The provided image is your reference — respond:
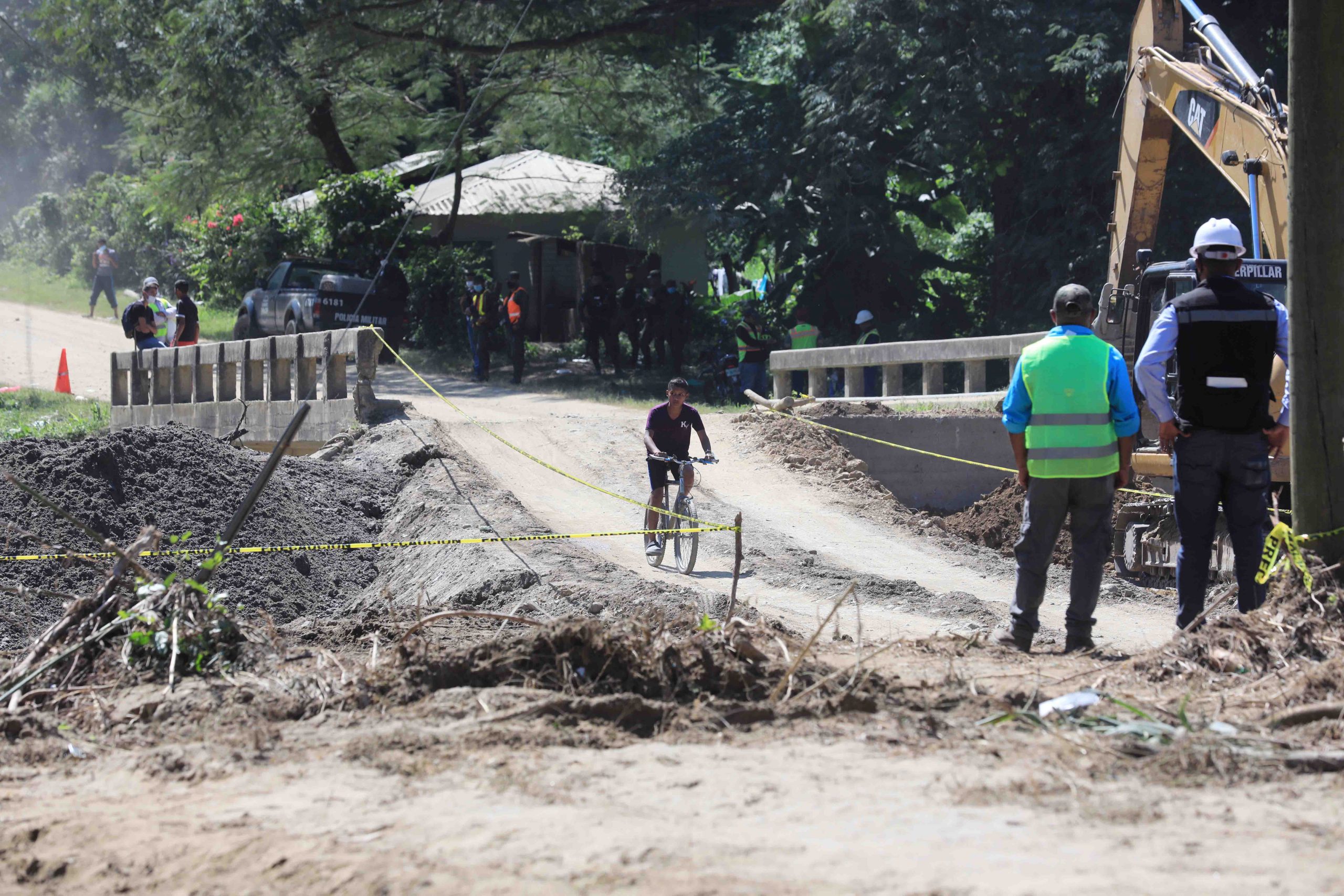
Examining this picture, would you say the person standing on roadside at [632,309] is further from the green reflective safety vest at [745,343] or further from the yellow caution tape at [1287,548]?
the yellow caution tape at [1287,548]

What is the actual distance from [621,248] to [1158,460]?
65.6ft

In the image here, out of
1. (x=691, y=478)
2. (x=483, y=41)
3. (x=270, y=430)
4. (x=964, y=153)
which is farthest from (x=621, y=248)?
(x=691, y=478)

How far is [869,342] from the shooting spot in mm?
22328

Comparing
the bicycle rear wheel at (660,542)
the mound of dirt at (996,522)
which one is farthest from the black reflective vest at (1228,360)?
the mound of dirt at (996,522)

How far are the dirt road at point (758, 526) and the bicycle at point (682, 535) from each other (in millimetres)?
141

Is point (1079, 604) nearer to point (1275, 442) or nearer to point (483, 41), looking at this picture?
point (1275, 442)

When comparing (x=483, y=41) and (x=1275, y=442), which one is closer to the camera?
(x=1275, y=442)

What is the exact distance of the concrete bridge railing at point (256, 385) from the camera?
623 inches

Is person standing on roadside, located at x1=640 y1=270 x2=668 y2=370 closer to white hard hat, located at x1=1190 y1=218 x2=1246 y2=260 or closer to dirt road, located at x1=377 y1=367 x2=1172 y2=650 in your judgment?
dirt road, located at x1=377 y1=367 x2=1172 y2=650

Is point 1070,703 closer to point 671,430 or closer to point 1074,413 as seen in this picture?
point 1074,413

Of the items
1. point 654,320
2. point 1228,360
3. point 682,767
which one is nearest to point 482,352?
point 654,320

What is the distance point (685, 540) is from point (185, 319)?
11.5 m

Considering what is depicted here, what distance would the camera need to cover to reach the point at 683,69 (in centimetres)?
2862

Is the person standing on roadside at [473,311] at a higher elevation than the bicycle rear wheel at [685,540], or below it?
higher
